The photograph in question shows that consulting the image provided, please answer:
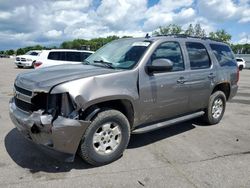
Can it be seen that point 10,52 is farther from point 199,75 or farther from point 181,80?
point 181,80

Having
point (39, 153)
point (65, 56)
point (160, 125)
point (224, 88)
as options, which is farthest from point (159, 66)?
point (65, 56)

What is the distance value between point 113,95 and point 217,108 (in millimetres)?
3475

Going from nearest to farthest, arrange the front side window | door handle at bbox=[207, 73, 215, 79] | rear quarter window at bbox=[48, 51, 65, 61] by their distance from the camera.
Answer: the front side window
door handle at bbox=[207, 73, 215, 79]
rear quarter window at bbox=[48, 51, 65, 61]

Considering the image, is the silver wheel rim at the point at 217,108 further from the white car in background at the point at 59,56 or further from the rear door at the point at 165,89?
the white car in background at the point at 59,56

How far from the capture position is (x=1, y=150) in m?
4.45

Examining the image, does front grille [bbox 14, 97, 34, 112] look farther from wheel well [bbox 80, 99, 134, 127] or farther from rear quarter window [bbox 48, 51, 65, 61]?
rear quarter window [bbox 48, 51, 65, 61]

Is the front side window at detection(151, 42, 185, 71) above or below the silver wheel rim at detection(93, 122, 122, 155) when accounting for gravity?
above

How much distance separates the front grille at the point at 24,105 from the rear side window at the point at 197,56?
307 centimetres

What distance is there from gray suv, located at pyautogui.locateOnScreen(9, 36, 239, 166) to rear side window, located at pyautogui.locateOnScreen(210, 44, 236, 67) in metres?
0.35

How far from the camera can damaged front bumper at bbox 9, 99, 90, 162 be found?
346 cm

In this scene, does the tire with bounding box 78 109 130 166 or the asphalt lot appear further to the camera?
the tire with bounding box 78 109 130 166

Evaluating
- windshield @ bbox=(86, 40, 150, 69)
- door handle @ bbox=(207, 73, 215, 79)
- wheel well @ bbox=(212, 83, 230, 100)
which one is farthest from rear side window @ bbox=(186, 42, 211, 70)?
windshield @ bbox=(86, 40, 150, 69)

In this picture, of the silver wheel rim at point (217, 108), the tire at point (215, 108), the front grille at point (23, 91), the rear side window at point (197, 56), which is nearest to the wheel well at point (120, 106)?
the front grille at point (23, 91)

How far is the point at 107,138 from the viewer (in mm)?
4047
